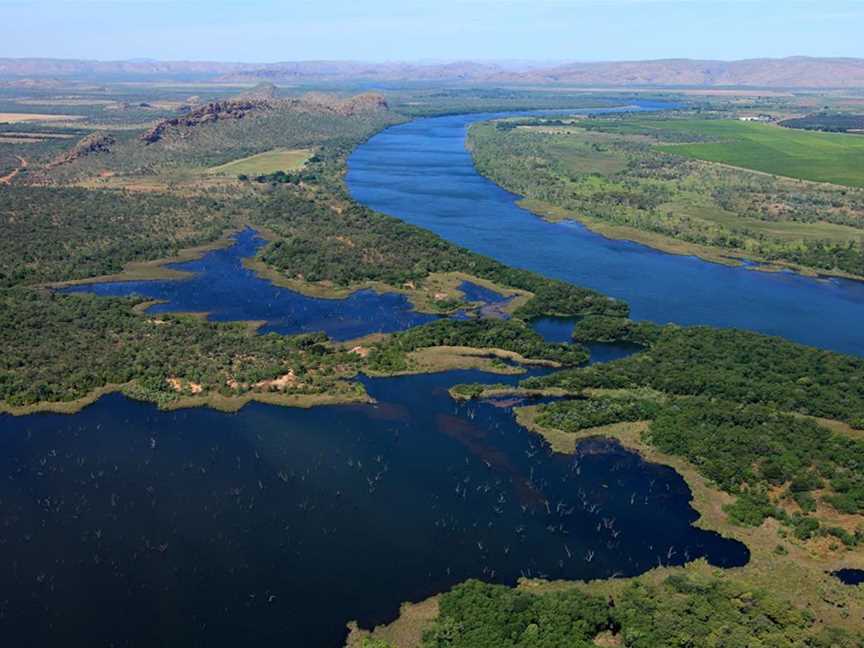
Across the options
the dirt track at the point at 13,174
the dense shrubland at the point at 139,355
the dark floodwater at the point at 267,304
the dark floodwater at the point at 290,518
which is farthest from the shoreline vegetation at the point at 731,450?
the dirt track at the point at 13,174

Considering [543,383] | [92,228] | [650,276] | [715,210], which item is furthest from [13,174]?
[715,210]

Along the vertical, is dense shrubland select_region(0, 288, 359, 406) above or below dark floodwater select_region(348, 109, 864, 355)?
below

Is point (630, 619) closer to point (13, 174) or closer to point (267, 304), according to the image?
point (267, 304)

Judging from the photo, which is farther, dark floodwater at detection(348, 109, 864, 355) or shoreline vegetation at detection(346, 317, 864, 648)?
dark floodwater at detection(348, 109, 864, 355)

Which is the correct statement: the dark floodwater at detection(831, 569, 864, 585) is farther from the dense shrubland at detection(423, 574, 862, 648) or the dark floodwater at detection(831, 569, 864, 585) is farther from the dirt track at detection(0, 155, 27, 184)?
the dirt track at detection(0, 155, 27, 184)

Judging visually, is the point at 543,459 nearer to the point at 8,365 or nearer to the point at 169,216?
the point at 8,365

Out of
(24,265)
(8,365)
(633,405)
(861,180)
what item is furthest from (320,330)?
(861,180)

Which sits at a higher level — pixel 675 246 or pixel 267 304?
pixel 675 246

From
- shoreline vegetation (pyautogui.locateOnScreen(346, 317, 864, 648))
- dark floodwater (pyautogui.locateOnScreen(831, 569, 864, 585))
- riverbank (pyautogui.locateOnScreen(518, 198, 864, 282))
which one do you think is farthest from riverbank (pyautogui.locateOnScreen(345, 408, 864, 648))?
riverbank (pyautogui.locateOnScreen(518, 198, 864, 282))
